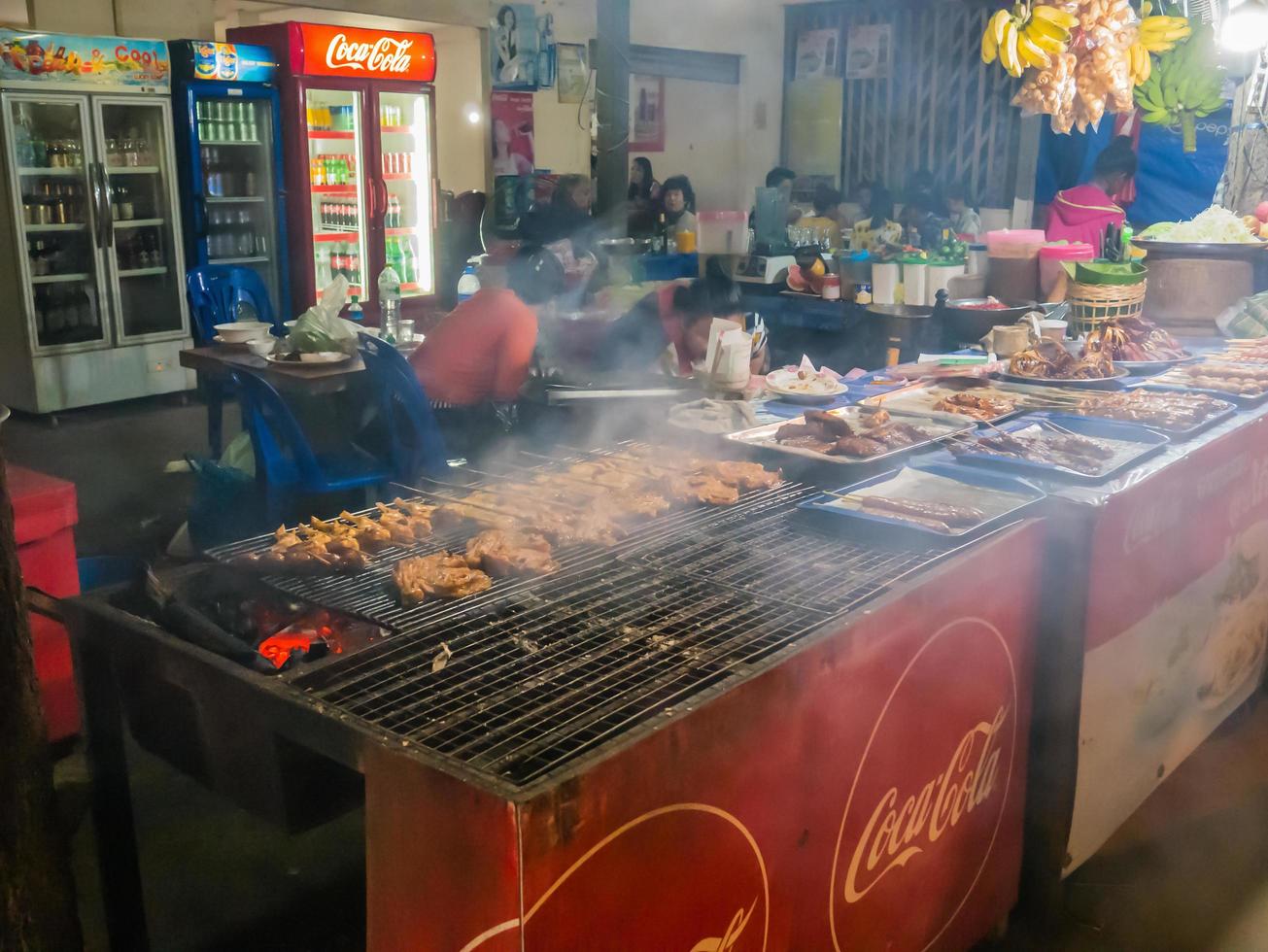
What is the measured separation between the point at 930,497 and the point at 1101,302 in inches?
77.1

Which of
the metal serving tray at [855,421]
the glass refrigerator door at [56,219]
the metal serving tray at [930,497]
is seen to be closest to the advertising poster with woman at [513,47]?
the glass refrigerator door at [56,219]

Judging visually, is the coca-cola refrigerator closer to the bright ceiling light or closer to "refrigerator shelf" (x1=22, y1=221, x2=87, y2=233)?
"refrigerator shelf" (x1=22, y1=221, x2=87, y2=233)

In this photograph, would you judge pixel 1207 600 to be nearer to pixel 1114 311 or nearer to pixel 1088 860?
pixel 1088 860

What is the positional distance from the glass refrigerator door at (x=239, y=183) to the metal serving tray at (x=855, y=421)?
A: 6474 mm

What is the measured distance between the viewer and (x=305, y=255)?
351 inches

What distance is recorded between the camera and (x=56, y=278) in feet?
25.3

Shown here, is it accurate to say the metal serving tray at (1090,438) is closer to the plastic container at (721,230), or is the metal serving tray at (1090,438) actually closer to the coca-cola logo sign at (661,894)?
the coca-cola logo sign at (661,894)

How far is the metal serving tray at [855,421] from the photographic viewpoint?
277cm

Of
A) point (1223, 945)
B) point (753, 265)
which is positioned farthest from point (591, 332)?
point (1223, 945)

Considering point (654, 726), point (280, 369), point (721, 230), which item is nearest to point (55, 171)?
point (280, 369)

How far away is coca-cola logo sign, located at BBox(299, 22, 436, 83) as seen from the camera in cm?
849

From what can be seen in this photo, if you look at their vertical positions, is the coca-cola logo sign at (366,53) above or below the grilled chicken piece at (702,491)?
above

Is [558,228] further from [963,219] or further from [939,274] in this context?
[963,219]

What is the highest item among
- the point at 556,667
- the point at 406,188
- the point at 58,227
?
the point at 406,188
